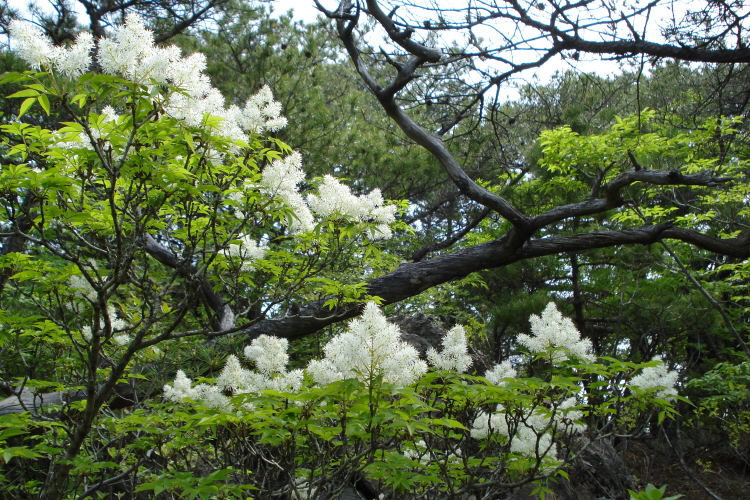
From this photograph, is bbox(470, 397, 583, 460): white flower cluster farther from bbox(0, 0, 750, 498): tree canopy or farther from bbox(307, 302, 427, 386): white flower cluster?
bbox(307, 302, 427, 386): white flower cluster

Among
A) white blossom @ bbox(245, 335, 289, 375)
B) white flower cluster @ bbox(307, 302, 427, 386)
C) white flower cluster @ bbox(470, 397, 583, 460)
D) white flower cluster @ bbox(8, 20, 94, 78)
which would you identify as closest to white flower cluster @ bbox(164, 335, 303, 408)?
white blossom @ bbox(245, 335, 289, 375)

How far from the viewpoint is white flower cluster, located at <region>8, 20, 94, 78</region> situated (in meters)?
1.79

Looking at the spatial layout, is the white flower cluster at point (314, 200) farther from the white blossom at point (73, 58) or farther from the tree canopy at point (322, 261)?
the white blossom at point (73, 58)

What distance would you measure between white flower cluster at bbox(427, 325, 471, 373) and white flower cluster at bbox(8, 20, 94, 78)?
5.96 ft

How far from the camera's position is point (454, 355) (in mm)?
2420

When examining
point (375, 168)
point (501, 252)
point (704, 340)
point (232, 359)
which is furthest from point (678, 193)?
point (232, 359)

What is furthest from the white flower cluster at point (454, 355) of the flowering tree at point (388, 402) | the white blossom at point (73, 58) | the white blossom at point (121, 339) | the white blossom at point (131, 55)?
the white blossom at point (121, 339)

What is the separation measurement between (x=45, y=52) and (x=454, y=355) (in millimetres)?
2022

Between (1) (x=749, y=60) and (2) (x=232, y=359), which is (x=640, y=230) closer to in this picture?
(1) (x=749, y=60)

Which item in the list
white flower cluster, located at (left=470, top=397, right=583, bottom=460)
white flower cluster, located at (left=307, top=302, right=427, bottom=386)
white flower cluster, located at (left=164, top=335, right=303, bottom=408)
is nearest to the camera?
white flower cluster, located at (left=307, top=302, right=427, bottom=386)

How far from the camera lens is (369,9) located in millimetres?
4602

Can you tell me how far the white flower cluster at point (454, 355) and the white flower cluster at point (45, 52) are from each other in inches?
71.5

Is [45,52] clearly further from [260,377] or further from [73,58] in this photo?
[260,377]

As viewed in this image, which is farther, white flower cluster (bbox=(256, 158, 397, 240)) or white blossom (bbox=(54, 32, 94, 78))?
white flower cluster (bbox=(256, 158, 397, 240))
